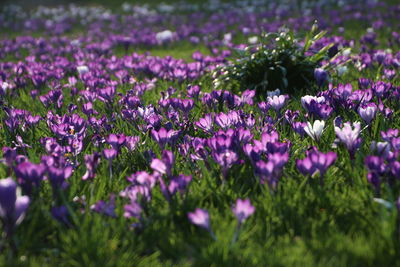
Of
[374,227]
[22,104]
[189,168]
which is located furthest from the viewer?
[22,104]

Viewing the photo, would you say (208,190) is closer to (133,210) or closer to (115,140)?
(133,210)

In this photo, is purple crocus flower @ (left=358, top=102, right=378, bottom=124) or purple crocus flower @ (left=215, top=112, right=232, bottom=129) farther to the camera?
purple crocus flower @ (left=215, top=112, right=232, bottom=129)

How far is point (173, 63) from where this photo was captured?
21.1 ft

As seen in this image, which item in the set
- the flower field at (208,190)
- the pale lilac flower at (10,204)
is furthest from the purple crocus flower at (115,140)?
the pale lilac flower at (10,204)

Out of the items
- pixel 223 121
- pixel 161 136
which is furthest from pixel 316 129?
pixel 161 136

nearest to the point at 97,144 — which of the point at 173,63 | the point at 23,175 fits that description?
the point at 23,175

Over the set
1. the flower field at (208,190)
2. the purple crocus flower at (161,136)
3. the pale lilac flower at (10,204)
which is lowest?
the flower field at (208,190)

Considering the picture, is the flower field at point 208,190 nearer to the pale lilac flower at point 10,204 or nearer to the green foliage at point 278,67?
the pale lilac flower at point 10,204

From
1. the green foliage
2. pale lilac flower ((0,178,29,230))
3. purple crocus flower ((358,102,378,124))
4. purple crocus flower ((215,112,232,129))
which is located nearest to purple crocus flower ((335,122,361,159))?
purple crocus flower ((358,102,378,124))

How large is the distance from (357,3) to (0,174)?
53.5ft

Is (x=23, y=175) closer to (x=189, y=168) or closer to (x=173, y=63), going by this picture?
(x=189, y=168)

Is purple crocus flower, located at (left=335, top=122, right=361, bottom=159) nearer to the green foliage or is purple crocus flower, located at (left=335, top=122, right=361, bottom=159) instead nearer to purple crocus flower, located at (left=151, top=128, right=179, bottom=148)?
purple crocus flower, located at (left=151, top=128, right=179, bottom=148)

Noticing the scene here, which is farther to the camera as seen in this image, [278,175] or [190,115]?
[190,115]

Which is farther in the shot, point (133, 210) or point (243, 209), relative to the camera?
point (133, 210)
